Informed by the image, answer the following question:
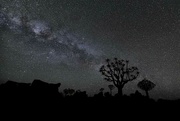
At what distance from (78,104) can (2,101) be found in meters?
6.03

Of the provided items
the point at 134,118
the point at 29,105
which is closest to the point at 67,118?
the point at 29,105

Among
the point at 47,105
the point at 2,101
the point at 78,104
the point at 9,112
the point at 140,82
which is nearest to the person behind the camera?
the point at 9,112

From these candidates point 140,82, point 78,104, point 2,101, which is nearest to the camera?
point 2,101

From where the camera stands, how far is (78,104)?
12.7 metres

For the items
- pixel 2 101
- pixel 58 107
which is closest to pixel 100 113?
pixel 58 107

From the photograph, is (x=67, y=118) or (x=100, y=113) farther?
(x=100, y=113)

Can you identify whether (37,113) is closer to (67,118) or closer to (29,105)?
(29,105)

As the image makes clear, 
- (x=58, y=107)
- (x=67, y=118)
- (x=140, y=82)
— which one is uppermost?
(x=140, y=82)

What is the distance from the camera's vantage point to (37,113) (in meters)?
10.6

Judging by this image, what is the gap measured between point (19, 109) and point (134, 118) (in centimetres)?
876

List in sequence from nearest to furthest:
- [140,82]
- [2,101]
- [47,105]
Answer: [2,101]
[47,105]
[140,82]

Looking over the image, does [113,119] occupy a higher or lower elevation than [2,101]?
lower

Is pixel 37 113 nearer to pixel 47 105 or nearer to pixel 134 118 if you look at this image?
pixel 47 105

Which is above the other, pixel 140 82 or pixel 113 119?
pixel 140 82
